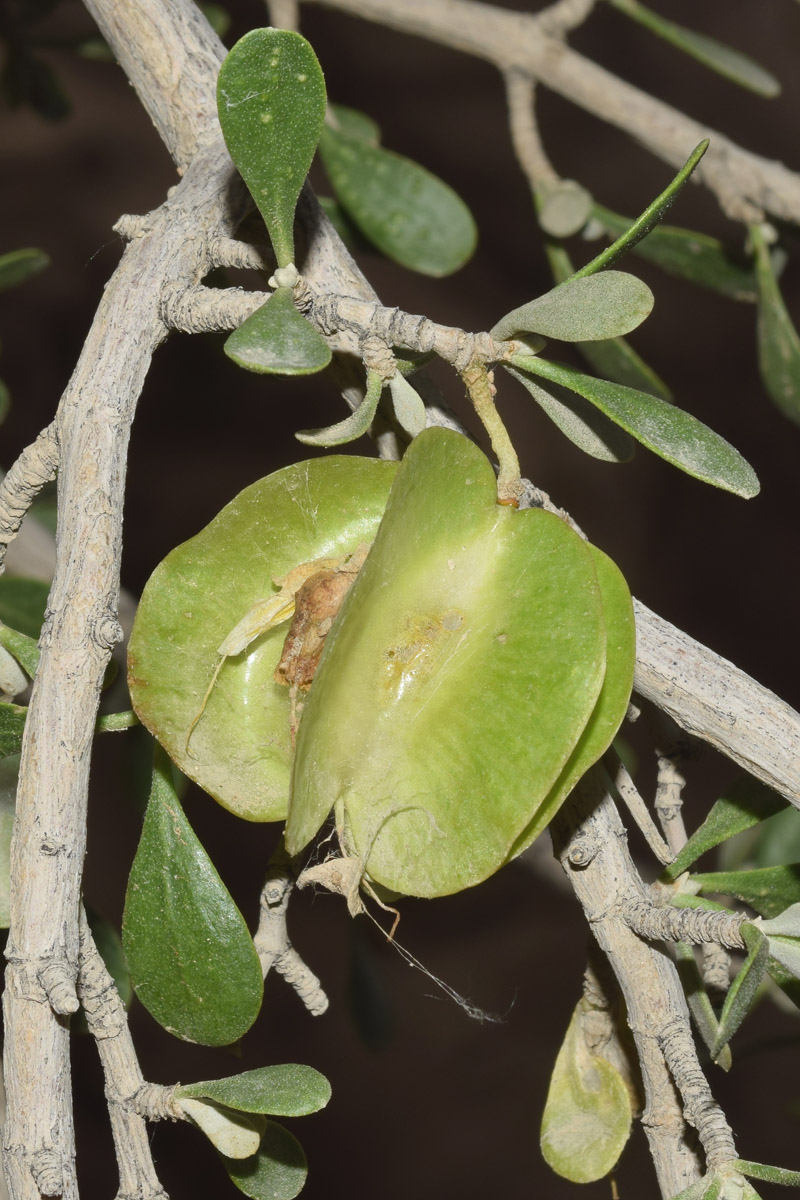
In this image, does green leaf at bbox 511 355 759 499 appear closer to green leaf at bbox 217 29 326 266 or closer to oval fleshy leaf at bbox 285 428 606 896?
oval fleshy leaf at bbox 285 428 606 896

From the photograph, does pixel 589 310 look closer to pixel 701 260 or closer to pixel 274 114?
pixel 274 114

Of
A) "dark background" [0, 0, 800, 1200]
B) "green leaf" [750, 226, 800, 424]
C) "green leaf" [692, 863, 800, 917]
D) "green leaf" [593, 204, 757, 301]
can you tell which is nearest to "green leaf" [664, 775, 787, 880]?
"green leaf" [692, 863, 800, 917]

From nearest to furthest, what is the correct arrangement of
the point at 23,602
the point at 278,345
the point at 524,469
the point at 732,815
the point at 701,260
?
the point at 278,345 < the point at 732,815 < the point at 23,602 < the point at 701,260 < the point at 524,469

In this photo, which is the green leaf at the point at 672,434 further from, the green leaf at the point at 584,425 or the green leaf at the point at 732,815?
the green leaf at the point at 732,815

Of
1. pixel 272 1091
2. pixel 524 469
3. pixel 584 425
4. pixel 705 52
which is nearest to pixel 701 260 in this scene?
pixel 705 52

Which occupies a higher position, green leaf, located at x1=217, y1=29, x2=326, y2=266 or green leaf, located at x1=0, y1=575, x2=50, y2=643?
green leaf, located at x1=217, y1=29, x2=326, y2=266

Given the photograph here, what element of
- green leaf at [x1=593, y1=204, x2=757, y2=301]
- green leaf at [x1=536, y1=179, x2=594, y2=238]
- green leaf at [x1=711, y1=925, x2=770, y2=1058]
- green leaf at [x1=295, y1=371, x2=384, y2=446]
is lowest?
green leaf at [x1=711, y1=925, x2=770, y2=1058]

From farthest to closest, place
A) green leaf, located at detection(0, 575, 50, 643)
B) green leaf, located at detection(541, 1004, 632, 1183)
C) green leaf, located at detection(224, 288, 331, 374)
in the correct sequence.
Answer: green leaf, located at detection(0, 575, 50, 643), green leaf, located at detection(541, 1004, 632, 1183), green leaf, located at detection(224, 288, 331, 374)
